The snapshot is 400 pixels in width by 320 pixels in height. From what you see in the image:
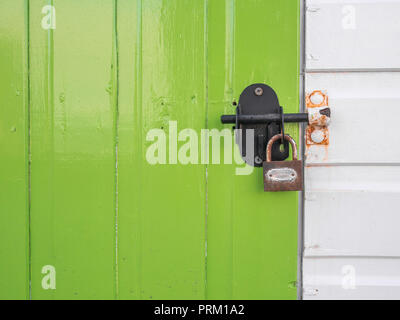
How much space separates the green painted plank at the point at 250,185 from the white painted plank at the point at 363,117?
0.12m

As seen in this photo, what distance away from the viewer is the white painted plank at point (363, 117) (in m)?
0.84

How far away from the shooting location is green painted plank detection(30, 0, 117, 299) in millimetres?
862

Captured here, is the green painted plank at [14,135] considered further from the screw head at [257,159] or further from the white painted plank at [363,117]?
the white painted plank at [363,117]

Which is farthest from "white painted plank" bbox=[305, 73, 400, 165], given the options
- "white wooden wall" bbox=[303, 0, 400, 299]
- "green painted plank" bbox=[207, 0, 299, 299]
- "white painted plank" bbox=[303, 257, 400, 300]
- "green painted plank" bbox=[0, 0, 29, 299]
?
"green painted plank" bbox=[0, 0, 29, 299]

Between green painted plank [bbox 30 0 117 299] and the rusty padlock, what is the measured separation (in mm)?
474

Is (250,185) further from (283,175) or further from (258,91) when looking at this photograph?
(258,91)

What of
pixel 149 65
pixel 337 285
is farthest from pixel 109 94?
pixel 337 285

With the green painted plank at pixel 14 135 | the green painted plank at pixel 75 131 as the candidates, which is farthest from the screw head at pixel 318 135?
the green painted plank at pixel 14 135

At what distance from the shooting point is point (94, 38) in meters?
0.86

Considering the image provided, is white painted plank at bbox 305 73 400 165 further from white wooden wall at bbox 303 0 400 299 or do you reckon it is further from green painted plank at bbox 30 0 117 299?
green painted plank at bbox 30 0 117 299

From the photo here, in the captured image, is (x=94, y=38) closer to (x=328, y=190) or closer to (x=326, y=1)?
(x=326, y=1)

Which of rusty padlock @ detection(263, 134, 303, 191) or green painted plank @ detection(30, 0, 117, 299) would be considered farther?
green painted plank @ detection(30, 0, 117, 299)

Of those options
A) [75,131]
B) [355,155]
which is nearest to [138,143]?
[75,131]

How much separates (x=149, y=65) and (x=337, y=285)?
0.91 metres
